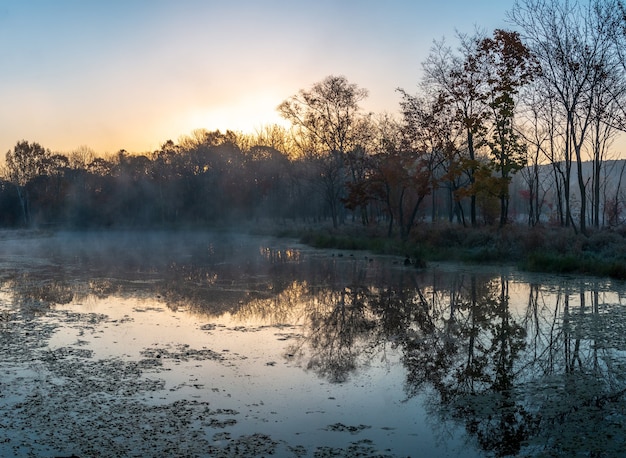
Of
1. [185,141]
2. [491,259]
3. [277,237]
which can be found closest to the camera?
[491,259]

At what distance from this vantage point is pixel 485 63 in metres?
28.2

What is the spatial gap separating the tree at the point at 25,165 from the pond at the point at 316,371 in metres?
63.9

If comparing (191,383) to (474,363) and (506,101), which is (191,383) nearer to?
(474,363)

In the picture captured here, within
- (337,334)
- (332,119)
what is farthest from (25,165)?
(337,334)

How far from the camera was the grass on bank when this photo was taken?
18109 mm

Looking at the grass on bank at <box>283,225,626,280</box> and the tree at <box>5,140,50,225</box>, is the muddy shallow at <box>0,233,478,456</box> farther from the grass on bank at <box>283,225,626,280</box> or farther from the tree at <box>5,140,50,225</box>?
the tree at <box>5,140,50,225</box>

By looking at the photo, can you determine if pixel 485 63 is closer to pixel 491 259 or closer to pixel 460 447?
pixel 491 259

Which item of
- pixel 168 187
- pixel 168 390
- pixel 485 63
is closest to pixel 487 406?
pixel 168 390

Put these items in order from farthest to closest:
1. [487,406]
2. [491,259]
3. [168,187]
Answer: [168,187] → [491,259] → [487,406]

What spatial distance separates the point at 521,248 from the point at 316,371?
52.0 ft

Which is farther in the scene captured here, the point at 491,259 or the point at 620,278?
the point at 491,259

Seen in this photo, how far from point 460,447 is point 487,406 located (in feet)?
4.01

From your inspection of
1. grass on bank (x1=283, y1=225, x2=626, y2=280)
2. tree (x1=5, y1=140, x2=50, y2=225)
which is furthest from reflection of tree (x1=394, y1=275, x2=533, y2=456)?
tree (x1=5, y1=140, x2=50, y2=225)

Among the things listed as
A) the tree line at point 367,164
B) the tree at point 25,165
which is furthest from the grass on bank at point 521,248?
the tree at point 25,165
